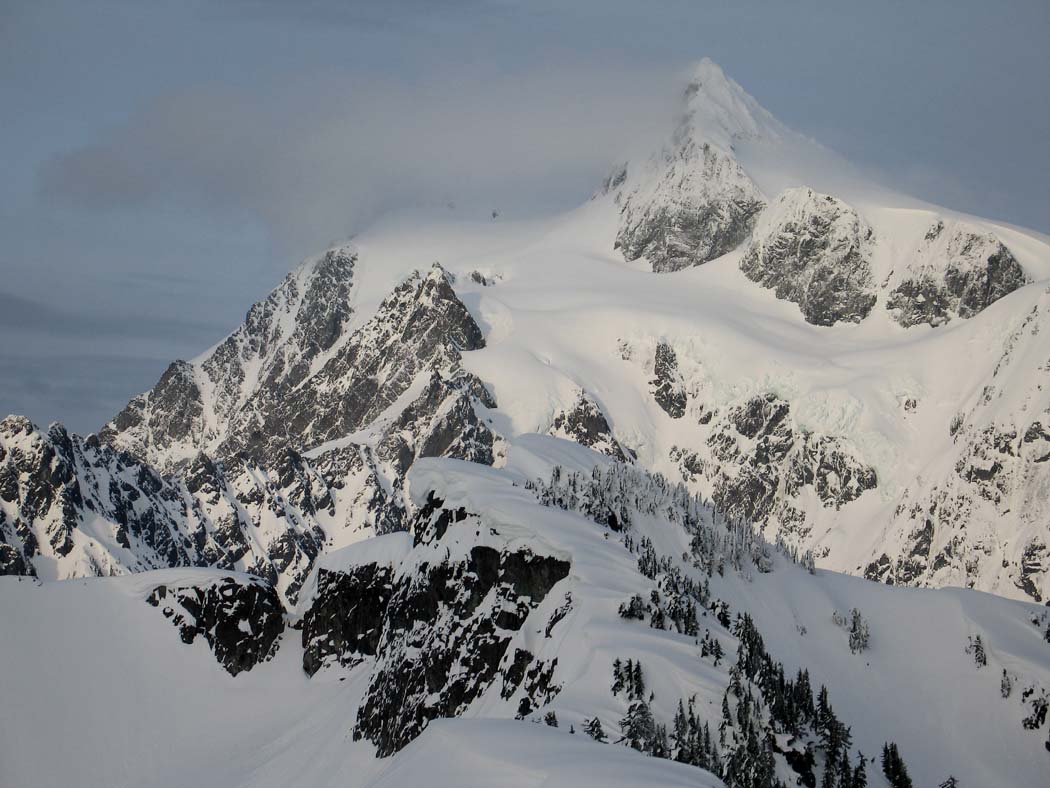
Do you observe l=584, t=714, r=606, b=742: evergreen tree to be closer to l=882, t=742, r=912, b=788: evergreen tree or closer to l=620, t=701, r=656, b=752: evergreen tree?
l=620, t=701, r=656, b=752: evergreen tree

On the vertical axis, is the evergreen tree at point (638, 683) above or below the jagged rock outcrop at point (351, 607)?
below

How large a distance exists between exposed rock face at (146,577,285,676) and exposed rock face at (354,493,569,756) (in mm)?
31441

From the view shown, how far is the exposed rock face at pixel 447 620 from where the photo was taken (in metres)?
108

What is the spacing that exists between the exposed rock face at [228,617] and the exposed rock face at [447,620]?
A: 103ft

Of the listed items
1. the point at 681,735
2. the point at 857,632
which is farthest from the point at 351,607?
the point at 681,735

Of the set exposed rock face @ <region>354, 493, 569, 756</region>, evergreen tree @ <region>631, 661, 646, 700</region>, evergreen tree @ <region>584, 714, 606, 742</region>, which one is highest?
exposed rock face @ <region>354, 493, 569, 756</region>

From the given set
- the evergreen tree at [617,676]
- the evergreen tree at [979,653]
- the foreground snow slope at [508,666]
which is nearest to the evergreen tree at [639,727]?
the foreground snow slope at [508,666]

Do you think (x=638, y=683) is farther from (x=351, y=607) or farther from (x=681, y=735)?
(x=351, y=607)

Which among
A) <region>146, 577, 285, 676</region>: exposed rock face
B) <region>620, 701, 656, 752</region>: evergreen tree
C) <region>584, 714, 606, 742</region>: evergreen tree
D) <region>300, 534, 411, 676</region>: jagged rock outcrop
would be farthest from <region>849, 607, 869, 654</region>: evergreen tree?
<region>584, 714, 606, 742</region>: evergreen tree

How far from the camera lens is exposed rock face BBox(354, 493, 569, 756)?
108 metres

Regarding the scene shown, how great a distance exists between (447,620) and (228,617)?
52860mm

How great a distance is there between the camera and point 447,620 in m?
118

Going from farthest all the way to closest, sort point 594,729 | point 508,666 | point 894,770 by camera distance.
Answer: point 894,770, point 508,666, point 594,729

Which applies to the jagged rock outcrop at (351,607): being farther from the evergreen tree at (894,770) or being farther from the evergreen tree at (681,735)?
the evergreen tree at (681,735)
